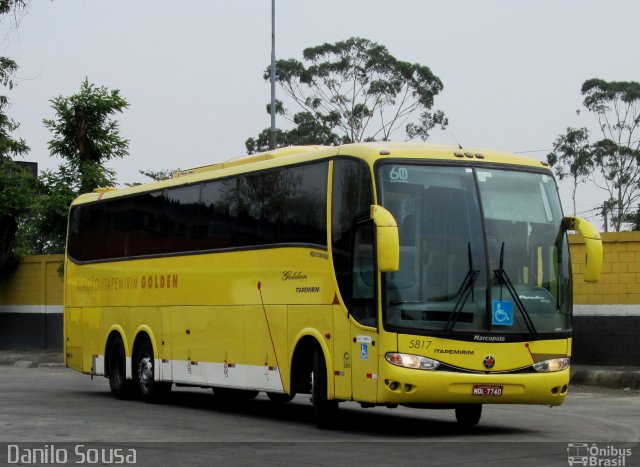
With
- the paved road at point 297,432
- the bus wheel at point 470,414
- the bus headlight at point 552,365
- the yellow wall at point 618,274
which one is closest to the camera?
the paved road at point 297,432

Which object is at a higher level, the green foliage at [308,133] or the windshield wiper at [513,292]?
the green foliage at [308,133]

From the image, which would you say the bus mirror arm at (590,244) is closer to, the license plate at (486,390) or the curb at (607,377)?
the license plate at (486,390)

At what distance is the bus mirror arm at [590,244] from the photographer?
14.4 metres

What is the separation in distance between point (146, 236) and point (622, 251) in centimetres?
968

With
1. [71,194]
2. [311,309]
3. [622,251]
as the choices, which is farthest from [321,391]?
[71,194]

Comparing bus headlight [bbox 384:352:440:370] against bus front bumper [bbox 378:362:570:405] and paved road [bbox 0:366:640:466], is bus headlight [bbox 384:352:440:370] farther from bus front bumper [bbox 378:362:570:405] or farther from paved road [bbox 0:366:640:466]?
paved road [bbox 0:366:640:466]

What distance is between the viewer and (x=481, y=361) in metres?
13.8

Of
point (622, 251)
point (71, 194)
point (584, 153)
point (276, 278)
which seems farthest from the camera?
point (584, 153)

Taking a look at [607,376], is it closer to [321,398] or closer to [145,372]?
[145,372]

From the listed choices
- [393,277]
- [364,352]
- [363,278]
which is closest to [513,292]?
[393,277]

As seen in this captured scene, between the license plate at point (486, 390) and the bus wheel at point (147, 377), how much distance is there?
7458mm

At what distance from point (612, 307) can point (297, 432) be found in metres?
11.6

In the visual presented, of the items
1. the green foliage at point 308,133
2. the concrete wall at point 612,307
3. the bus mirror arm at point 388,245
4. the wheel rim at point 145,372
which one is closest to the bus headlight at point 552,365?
the bus mirror arm at point 388,245

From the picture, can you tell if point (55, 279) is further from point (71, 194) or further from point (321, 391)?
point (321, 391)
